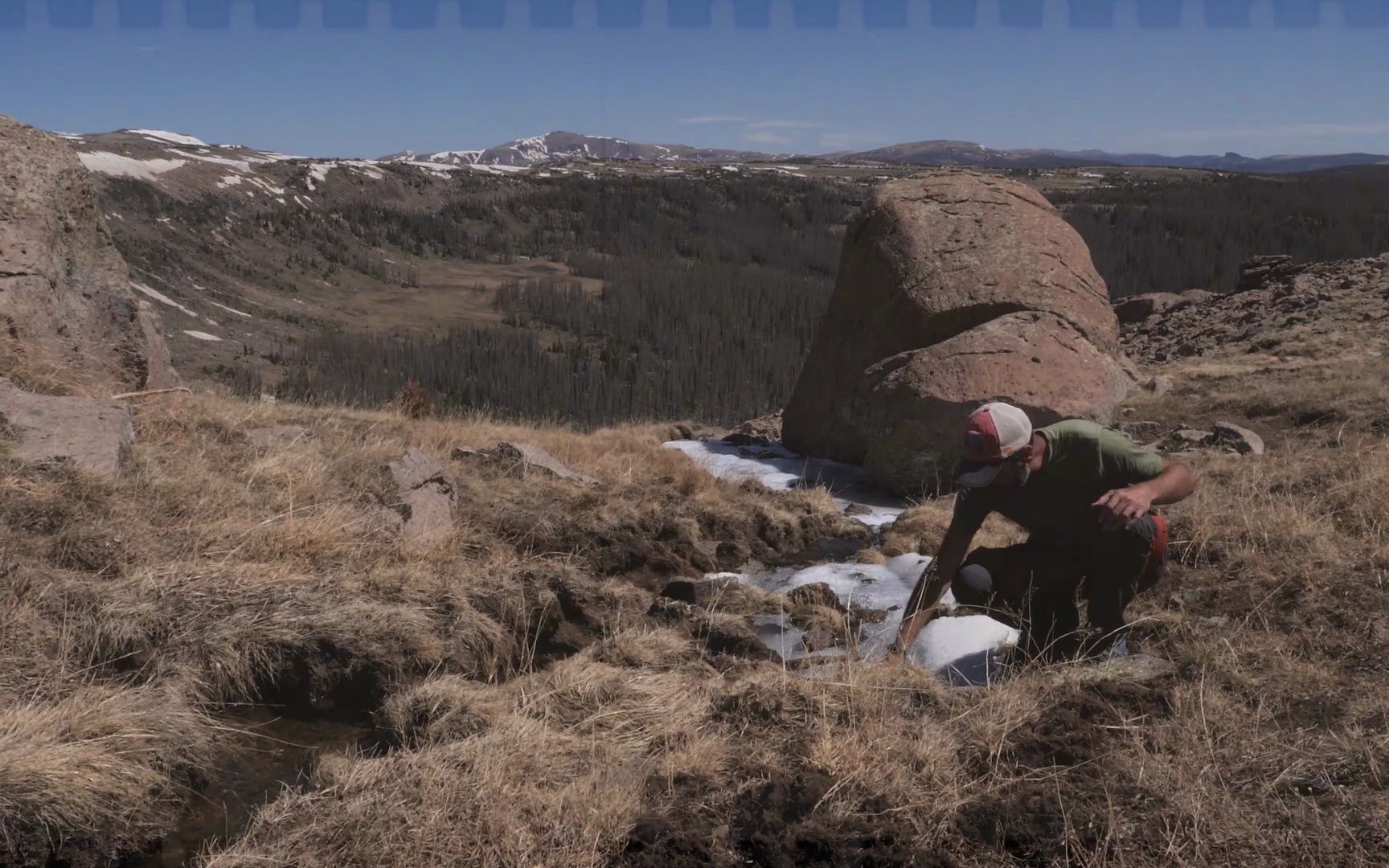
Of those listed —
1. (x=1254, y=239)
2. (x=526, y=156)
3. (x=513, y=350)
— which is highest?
(x=526, y=156)

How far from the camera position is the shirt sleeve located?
3729 millimetres

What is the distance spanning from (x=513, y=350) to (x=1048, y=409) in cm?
2386

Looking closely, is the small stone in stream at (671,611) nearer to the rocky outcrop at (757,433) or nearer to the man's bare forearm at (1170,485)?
the man's bare forearm at (1170,485)

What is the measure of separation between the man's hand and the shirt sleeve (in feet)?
0.68

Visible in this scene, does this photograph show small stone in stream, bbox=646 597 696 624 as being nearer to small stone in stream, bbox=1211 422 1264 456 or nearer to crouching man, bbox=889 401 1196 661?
crouching man, bbox=889 401 1196 661

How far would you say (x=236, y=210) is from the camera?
114 feet

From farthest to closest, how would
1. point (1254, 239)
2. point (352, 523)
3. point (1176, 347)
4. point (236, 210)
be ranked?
1. point (1254, 239)
2. point (236, 210)
3. point (1176, 347)
4. point (352, 523)

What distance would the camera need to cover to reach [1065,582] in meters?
4.00

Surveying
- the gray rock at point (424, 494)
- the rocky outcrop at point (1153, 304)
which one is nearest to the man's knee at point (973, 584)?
the gray rock at point (424, 494)

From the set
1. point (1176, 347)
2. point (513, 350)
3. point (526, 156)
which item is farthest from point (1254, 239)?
point (526, 156)

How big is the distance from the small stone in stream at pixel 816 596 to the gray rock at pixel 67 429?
3.29 metres

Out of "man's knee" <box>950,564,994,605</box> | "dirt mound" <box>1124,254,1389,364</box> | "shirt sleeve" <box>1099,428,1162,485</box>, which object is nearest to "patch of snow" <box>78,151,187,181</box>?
"dirt mound" <box>1124,254,1389,364</box>

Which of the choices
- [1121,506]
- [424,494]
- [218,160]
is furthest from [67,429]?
[218,160]

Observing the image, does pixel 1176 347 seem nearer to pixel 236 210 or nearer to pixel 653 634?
pixel 653 634
